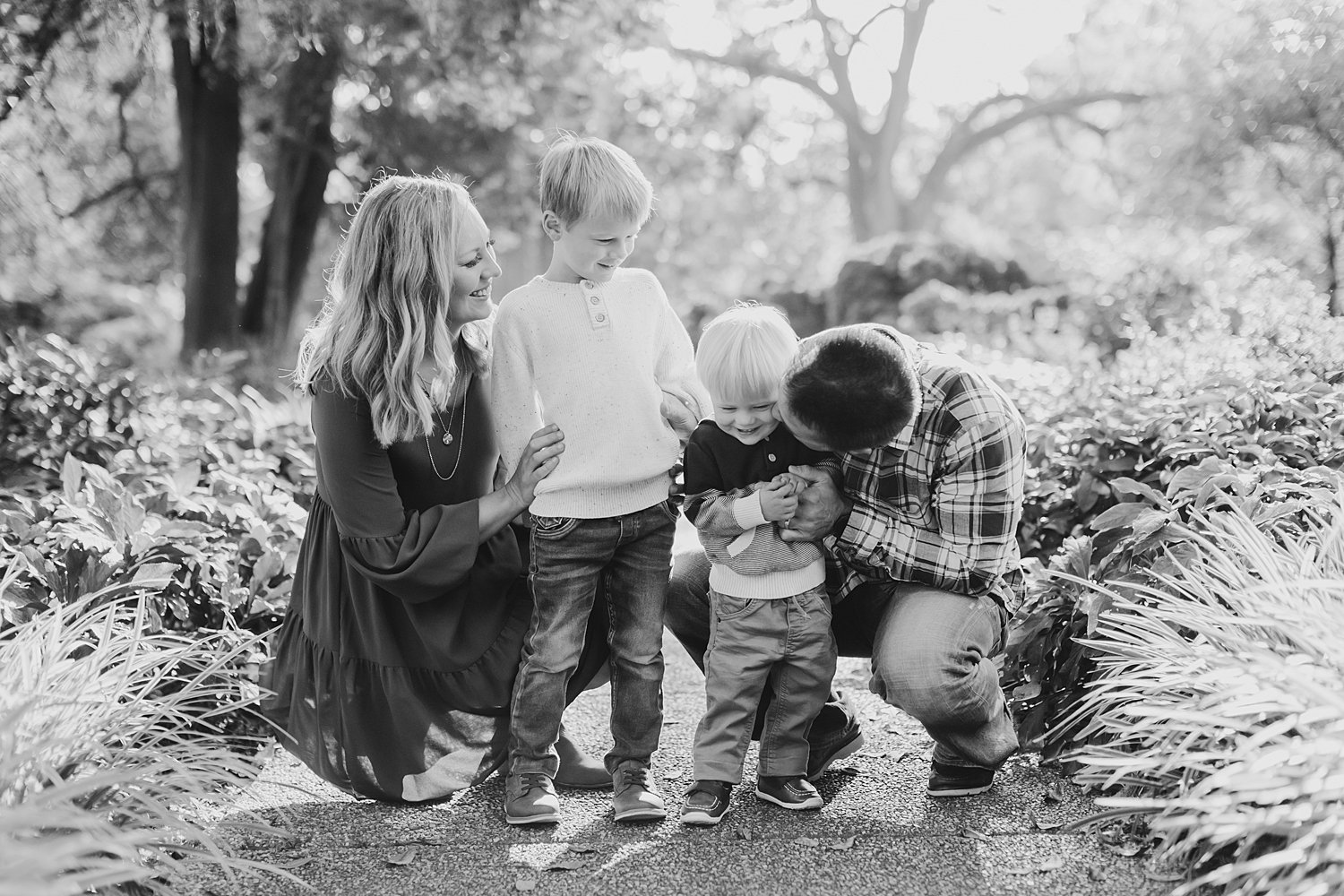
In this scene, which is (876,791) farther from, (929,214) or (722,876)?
(929,214)

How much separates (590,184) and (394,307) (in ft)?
2.03

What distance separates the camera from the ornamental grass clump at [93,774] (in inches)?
75.4

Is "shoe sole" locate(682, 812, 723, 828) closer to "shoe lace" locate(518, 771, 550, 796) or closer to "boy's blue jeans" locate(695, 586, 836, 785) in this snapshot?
"boy's blue jeans" locate(695, 586, 836, 785)

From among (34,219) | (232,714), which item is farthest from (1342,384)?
(34,219)

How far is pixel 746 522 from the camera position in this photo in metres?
2.83

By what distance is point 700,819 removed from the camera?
9.51ft

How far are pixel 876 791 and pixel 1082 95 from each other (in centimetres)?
2606

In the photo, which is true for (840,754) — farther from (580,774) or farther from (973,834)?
(580,774)

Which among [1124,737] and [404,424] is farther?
[404,424]

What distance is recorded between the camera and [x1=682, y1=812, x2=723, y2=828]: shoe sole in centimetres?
290

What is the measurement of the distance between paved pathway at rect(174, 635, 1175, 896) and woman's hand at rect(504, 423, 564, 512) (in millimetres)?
868

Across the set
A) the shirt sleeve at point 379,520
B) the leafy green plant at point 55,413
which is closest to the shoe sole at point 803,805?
the shirt sleeve at point 379,520

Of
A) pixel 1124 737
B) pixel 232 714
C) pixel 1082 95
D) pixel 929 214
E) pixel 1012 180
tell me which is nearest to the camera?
pixel 1124 737

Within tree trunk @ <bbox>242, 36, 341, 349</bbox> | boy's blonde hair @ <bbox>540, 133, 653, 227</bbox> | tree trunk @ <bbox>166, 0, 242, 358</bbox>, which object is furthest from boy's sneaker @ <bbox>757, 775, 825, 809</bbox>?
tree trunk @ <bbox>242, 36, 341, 349</bbox>
